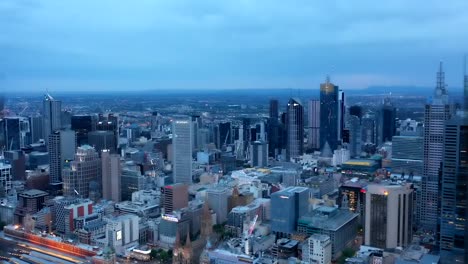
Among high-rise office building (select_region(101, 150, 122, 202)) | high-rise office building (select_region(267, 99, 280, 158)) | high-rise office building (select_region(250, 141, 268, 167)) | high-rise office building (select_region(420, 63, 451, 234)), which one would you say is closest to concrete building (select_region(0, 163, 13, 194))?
high-rise office building (select_region(101, 150, 122, 202))

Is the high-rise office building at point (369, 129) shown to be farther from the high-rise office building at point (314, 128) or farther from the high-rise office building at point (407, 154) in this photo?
the high-rise office building at point (314, 128)

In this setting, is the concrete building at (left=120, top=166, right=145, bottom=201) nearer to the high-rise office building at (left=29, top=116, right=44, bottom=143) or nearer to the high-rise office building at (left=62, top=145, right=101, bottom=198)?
the high-rise office building at (left=62, top=145, right=101, bottom=198)

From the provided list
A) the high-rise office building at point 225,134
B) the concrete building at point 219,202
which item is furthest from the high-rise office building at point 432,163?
the high-rise office building at point 225,134

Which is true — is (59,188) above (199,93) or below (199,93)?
below

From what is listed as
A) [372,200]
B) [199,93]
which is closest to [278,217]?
[372,200]

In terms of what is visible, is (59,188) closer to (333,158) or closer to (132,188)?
(132,188)

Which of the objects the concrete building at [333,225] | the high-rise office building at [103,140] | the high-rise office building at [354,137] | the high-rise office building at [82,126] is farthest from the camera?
the high-rise office building at [354,137]
